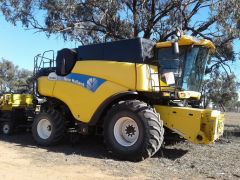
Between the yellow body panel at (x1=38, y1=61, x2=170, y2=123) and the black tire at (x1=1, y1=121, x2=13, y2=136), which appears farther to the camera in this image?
the black tire at (x1=1, y1=121, x2=13, y2=136)

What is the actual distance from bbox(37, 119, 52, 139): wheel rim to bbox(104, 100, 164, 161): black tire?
2.68 m

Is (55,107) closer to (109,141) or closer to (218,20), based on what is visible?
(109,141)

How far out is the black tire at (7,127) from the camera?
50.7 ft

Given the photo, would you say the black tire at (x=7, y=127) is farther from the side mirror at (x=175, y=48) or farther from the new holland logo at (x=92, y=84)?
the side mirror at (x=175, y=48)

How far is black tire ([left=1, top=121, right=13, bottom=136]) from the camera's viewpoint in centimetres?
1545

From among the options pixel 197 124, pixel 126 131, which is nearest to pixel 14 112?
pixel 126 131

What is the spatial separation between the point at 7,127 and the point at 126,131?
628cm

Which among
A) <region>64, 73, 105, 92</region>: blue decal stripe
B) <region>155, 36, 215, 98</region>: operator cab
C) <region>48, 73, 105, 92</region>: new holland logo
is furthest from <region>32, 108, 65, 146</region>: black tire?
<region>155, 36, 215, 98</region>: operator cab

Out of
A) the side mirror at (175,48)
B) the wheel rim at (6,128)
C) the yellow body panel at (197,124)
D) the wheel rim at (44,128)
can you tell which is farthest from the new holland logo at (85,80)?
the wheel rim at (6,128)

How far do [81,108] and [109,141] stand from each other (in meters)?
1.52

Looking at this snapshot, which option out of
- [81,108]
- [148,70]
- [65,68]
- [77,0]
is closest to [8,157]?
[81,108]

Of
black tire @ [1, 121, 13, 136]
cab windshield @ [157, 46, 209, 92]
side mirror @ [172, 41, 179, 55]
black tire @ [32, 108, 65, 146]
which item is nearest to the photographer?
side mirror @ [172, 41, 179, 55]

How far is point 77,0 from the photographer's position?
18.2 meters

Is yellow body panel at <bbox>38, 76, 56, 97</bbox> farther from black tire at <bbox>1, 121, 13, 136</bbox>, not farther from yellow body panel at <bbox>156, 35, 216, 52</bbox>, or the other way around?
yellow body panel at <bbox>156, 35, 216, 52</bbox>
